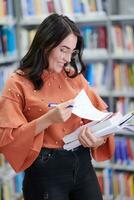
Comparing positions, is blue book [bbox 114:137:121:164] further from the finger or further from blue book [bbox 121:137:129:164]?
the finger

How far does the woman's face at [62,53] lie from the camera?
1557 mm

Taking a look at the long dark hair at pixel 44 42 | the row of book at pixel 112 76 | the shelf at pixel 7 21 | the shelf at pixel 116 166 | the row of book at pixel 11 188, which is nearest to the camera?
the long dark hair at pixel 44 42

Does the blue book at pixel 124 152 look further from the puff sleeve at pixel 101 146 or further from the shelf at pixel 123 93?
the puff sleeve at pixel 101 146

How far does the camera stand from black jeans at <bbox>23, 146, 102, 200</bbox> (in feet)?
5.11

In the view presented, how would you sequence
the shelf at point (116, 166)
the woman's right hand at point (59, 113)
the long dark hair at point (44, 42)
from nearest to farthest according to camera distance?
1. the woman's right hand at point (59, 113)
2. the long dark hair at point (44, 42)
3. the shelf at point (116, 166)

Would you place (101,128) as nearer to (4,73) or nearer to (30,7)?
(4,73)

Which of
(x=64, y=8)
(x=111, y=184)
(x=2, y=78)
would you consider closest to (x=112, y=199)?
(x=111, y=184)

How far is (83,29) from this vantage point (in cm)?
310

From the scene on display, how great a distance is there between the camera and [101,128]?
1.57 metres

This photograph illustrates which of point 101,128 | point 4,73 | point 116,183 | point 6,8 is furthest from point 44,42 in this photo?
point 116,183

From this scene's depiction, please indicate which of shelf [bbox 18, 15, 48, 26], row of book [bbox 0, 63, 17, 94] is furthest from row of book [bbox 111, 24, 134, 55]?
row of book [bbox 0, 63, 17, 94]

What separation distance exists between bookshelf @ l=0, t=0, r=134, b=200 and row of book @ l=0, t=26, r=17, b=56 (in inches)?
1.5

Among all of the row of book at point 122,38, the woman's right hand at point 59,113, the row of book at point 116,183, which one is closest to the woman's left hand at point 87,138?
the woman's right hand at point 59,113

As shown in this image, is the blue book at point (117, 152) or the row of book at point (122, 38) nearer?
the row of book at point (122, 38)
